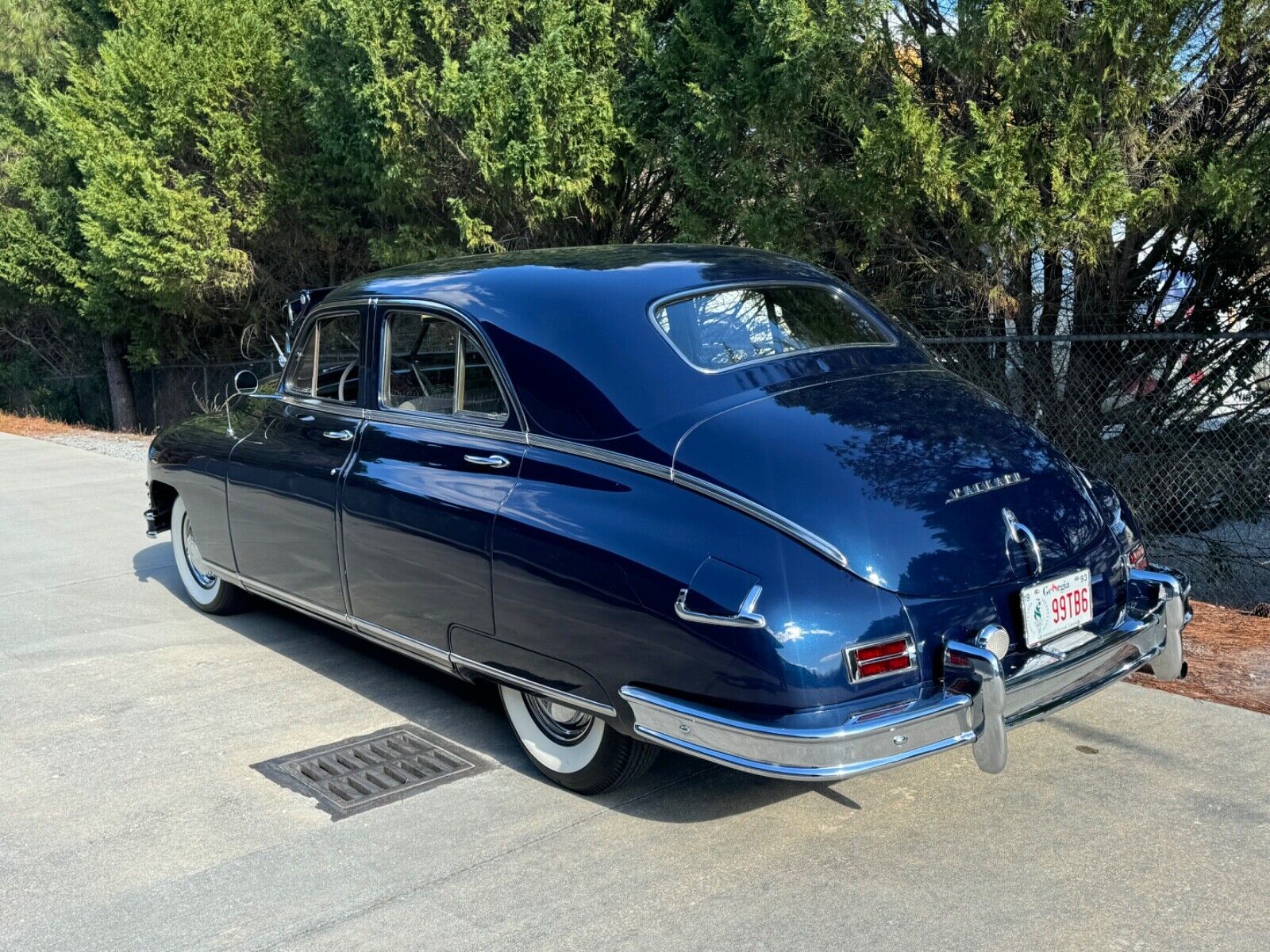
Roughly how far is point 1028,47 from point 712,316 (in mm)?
3246

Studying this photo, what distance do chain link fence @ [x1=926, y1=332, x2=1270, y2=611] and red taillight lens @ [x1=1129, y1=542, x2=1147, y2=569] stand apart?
9.74 ft

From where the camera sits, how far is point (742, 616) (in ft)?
11.5

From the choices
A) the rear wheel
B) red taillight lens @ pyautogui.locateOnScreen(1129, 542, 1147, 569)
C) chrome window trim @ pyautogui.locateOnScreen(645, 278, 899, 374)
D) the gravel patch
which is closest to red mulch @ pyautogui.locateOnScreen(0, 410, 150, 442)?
the gravel patch

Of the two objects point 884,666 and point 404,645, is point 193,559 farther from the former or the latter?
point 884,666

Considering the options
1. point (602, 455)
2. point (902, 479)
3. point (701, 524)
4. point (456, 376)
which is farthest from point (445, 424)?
point (902, 479)

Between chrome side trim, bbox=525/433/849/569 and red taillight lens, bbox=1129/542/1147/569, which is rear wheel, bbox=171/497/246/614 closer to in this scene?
chrome side trim, bbox=525/433/849/569

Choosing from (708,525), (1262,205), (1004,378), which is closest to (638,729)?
(708,525)

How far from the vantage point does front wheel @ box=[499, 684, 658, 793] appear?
4180mm

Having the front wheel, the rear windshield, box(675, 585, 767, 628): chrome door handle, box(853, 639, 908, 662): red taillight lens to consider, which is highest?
the rear windshield

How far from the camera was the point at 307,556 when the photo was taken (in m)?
5.36

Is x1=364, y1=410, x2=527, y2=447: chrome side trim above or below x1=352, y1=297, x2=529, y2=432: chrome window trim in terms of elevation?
below

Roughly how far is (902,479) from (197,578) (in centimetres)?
463

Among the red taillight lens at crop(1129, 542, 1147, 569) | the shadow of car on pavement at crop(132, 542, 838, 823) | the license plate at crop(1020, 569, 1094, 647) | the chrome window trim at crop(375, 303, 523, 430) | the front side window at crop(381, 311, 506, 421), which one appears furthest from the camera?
the front side window at crop(381, 311, 506, 421)

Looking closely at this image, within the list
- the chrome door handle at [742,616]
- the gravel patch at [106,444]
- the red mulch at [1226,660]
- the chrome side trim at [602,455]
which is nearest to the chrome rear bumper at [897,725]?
the chrome door handle at [742,616]
